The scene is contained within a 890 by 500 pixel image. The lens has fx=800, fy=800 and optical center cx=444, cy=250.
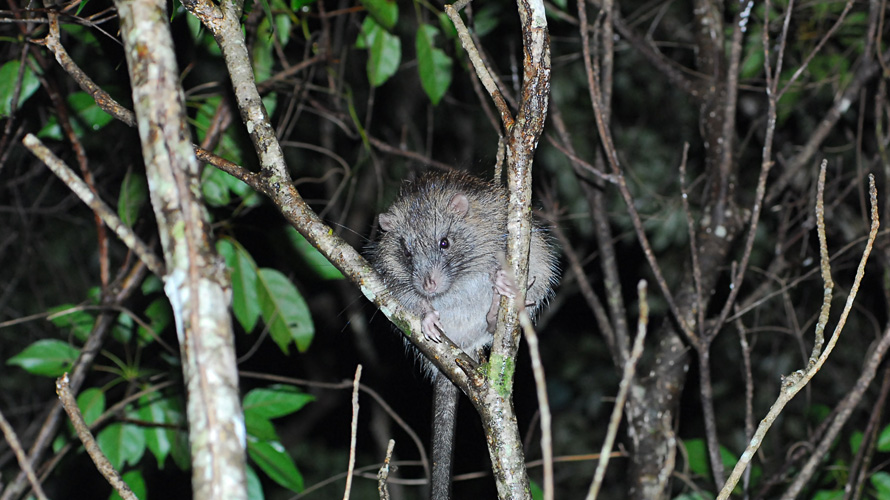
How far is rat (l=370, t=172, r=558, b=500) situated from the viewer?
3.77 meters

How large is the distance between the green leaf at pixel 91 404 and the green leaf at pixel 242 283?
0.73m

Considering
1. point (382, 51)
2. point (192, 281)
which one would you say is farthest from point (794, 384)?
point (382, 51)

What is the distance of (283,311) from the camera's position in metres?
3.94

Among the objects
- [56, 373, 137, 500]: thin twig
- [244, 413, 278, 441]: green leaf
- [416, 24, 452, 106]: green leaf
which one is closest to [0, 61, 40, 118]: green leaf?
[244, 413, 278, 441]: green leaf

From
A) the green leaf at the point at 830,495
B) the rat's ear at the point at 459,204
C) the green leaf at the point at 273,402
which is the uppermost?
the rat's ear at the point at 459,204

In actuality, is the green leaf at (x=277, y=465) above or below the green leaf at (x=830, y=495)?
above

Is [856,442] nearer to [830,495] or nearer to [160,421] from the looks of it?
[830,495]

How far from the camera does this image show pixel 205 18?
2416 mm

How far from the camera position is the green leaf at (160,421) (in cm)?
388

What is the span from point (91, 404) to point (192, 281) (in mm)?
2706

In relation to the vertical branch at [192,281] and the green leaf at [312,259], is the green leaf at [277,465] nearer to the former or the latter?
the green leaf at [312,259]

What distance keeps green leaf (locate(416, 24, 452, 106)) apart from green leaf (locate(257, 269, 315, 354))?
120 cm

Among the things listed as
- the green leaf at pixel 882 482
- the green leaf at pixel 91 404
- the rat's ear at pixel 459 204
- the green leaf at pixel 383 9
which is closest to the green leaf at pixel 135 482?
the green leaf at pixel 91 404

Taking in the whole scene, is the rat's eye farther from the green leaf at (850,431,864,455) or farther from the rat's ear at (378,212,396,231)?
the green leaf at (850,431,864,455)
